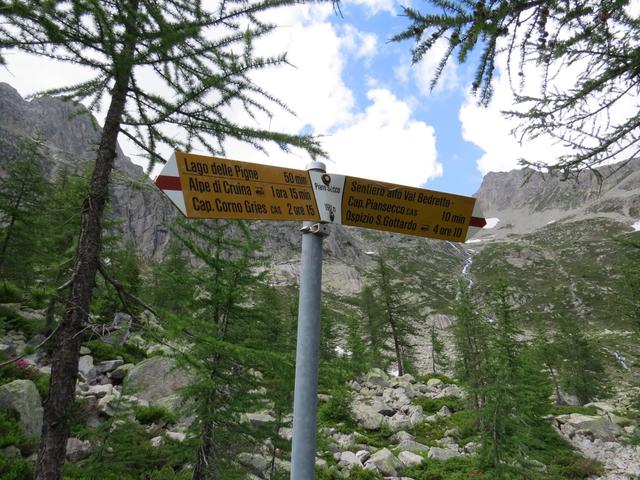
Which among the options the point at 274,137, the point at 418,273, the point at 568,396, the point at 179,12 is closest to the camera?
the point at 274,137

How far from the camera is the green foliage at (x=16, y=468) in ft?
23.5

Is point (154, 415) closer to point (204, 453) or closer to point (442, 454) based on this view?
point (204, 453)

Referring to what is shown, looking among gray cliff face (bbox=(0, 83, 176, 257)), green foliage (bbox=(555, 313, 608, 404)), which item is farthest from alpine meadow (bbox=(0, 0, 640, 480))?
gray cliff face (bbox=(0, 83, 176, 257))

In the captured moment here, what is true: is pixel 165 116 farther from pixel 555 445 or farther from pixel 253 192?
pixel 555 445

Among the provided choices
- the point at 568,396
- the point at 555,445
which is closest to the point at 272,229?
the point at 568,396

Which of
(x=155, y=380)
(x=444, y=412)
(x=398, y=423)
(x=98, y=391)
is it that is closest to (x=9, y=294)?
(x=98, y=391)

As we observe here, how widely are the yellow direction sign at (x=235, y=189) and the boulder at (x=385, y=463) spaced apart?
44.8ft

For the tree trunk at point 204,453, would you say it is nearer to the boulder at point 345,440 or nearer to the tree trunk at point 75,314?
the tree trunk at point 75,314

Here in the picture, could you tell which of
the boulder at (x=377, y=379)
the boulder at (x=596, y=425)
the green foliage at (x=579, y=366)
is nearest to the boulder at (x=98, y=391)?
the boulder at (x=377, y=379)

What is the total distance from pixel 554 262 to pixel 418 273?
2192 inches

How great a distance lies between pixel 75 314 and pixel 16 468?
5.93 m

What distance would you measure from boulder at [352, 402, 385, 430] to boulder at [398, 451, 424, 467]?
150 inches

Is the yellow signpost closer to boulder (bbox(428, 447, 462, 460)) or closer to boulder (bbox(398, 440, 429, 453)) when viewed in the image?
boulder (bbox(428, 447, 462, 460))

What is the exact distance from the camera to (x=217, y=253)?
961 centimetres
